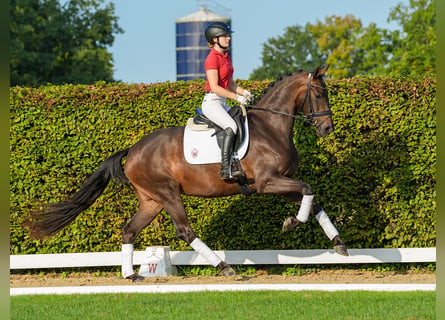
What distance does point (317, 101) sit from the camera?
8336 mm

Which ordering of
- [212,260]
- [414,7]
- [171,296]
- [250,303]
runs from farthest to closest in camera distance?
[414,7] → [212,260] → [171,296] → [250,303]

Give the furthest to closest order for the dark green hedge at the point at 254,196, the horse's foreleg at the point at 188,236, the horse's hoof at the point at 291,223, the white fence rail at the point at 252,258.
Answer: the dark green hedge at the point at 254,196 < the white fence rail at the point at 252,258 < the horse's foreleg at the point at 188,236 < the horse's hoof at the point at 291,223

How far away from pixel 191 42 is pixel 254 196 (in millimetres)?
107471

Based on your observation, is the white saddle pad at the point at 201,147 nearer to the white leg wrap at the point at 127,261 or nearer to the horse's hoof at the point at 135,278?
the white leg wrap at the point at 127,261

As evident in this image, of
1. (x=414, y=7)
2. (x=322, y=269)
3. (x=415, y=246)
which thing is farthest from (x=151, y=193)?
(x=414, y=7)

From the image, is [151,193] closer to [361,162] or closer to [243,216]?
[243,216]

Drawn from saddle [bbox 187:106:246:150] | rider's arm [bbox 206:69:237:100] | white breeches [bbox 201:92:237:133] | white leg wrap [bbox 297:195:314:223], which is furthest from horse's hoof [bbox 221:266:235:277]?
rider's arm [bbox 206:69:237:100]

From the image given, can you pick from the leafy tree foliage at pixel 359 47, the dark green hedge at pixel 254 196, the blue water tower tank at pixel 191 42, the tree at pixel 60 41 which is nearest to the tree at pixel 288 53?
the leafy tree foliage at pixel 359 47

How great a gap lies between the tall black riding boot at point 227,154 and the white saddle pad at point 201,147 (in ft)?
0.71

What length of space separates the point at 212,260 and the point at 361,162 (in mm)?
2829

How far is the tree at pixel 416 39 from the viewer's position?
36.7m

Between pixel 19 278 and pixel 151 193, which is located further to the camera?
pixel 19 278

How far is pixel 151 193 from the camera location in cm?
884

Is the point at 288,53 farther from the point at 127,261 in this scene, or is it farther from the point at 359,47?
the point at 127,261
